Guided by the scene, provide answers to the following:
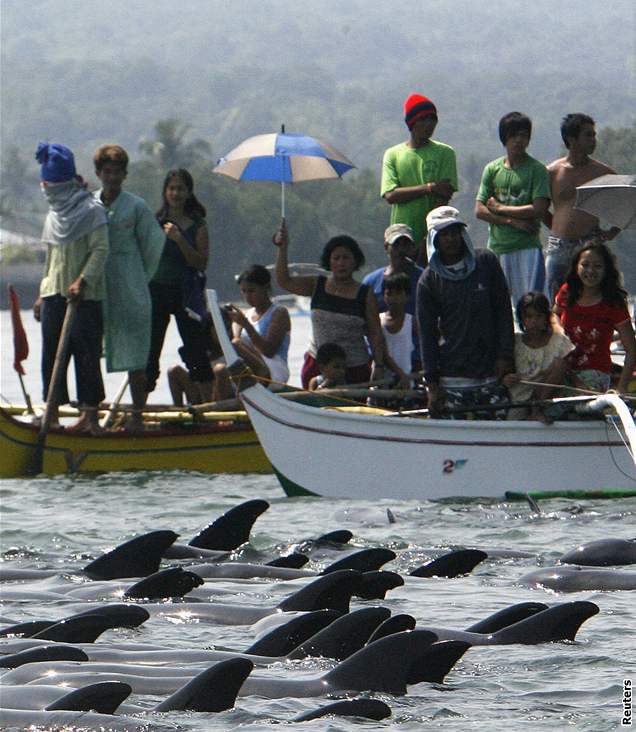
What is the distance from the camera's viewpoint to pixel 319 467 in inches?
548

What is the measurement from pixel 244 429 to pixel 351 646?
806 centimetres

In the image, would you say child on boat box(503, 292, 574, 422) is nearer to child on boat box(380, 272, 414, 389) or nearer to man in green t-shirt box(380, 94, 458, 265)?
child on boat box(380, 272, 414, 389)

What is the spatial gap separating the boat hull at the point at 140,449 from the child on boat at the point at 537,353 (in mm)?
3318

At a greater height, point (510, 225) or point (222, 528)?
point (510, 225)

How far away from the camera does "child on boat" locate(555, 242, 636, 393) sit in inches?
513

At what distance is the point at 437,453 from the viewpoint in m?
13.5

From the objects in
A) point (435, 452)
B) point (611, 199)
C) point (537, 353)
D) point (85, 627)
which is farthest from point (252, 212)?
point (85, 627)

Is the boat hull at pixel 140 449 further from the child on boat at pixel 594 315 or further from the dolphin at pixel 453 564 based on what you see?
the dolphin at pixel 453 564

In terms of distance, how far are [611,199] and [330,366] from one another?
8.97 feet

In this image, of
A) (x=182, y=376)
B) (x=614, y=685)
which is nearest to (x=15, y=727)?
(x=614, y=685)

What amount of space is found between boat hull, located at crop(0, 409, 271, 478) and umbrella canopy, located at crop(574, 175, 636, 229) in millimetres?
3833

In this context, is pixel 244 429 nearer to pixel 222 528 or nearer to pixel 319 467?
pixel 319 467

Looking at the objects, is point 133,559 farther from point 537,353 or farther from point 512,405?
point 537,353

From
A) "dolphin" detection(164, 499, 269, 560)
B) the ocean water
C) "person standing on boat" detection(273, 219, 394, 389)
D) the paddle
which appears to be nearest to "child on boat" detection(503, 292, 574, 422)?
the paddle
